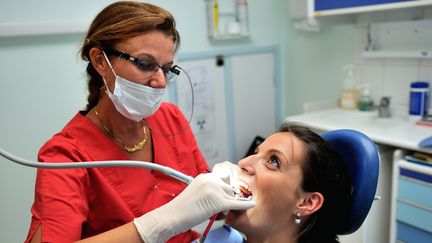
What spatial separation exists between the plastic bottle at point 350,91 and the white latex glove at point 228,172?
176cm

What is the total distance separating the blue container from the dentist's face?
4.87 feet

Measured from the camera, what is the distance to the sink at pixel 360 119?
2.24 metres

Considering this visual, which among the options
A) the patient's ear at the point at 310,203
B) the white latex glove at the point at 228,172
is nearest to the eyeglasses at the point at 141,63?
the white latex glove at the point at 228,172

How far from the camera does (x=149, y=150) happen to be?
1.32 m

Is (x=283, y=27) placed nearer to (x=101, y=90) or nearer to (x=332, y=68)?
(x=332, y=68)

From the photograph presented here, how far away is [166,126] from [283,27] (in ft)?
5.89

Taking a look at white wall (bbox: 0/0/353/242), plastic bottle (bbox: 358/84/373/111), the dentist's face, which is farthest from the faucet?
the dentist's face

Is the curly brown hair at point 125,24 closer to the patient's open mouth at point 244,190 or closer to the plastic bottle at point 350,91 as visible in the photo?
the patient's open mouth at point 244,190

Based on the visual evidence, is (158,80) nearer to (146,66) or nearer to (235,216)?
(146,66)

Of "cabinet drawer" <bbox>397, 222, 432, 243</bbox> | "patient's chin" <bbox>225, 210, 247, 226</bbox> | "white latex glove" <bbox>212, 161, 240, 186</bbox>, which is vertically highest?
"white latex glove" <bbox>212, 161, 240, 186</bbox>

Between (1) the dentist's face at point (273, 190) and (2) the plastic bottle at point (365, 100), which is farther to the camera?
(2) the plastic bottle at point (365, 100)

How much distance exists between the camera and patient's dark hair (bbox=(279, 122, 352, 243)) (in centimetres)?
110

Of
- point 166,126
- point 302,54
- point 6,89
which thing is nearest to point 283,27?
point 302,54

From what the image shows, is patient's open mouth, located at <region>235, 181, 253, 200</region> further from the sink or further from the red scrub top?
the sink
